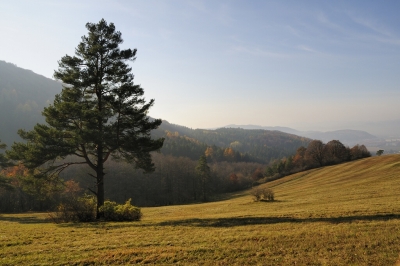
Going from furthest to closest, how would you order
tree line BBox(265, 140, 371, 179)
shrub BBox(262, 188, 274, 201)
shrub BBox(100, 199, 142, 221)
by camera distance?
tree line BBox(265, 140, 371, 179), shrub BBox(262, 188, 274, 201), shrub BBox(100, 199, 142, 221)

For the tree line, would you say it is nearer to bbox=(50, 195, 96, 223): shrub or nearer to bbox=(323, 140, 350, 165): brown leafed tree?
bbox=(323, 140, 350, 165): brown leafed tree

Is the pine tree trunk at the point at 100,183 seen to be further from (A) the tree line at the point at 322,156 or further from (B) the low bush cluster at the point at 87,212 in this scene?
(A) the tree line at the point at 322,156

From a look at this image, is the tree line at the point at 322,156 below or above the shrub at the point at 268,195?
above

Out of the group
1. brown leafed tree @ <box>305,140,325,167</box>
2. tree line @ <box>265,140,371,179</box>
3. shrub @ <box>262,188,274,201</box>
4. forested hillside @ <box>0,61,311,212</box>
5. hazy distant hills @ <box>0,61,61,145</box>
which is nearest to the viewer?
shrub @ <box>262,188,274,201</box>

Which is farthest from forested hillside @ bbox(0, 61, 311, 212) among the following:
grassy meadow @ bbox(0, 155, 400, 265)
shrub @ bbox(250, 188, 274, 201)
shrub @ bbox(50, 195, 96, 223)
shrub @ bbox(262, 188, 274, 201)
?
shrub @ bbox(262, 188, 274, 201)

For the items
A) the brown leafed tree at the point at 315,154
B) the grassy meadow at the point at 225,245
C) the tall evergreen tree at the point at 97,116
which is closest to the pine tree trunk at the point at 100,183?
the tall evergreen tree at the point at 97,116

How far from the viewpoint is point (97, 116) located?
15.7 m

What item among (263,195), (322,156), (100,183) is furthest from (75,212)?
(322,156)

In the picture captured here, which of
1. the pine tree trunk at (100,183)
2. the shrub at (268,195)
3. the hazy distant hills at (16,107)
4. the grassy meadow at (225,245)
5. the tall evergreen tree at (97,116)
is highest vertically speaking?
the hazy distant hills at (16,107)

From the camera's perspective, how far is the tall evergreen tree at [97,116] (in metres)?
15.8

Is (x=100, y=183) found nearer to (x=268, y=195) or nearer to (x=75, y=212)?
(x=75, y=212)

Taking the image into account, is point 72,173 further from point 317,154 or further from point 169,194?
point 317,154

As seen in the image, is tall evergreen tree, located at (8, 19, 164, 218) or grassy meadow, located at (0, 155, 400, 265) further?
tall evergreen tree, located at (8, 19, 164, 218)

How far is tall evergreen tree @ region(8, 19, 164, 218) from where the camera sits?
15.8m
